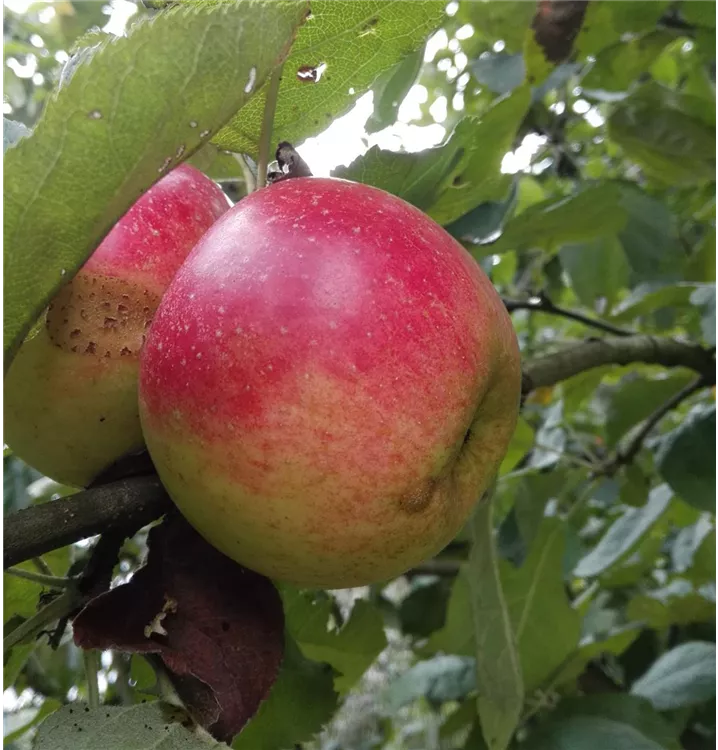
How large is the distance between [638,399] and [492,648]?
2.59 ft

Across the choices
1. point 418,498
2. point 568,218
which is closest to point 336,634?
point 418,498

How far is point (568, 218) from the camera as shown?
43.7 inches

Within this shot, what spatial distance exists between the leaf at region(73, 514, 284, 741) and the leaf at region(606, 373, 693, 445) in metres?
1.03

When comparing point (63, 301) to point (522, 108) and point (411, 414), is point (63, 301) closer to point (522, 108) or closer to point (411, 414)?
point (411, 414)

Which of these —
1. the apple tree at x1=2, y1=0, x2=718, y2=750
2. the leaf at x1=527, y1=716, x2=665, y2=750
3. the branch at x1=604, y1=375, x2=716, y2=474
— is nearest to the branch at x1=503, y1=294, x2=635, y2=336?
the apple tree at x1=2, y1=0, x2=718, y2=750

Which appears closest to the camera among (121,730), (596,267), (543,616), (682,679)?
(121,730)

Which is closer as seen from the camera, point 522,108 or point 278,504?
point 278,504

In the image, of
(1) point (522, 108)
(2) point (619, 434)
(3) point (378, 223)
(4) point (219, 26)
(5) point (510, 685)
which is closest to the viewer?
(4) point (219, 26)

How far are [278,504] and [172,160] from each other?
0.82ft

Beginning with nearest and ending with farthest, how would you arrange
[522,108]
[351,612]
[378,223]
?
[378,223] → [351,612] → [522,108]

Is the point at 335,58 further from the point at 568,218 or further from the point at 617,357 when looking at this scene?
the point at 617,357

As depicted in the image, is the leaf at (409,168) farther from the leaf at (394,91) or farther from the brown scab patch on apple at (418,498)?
the brown scab patch on apple at (418,498)

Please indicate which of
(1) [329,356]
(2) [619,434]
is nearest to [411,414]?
(1) [329,356]

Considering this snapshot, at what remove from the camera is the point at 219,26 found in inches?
18.6
